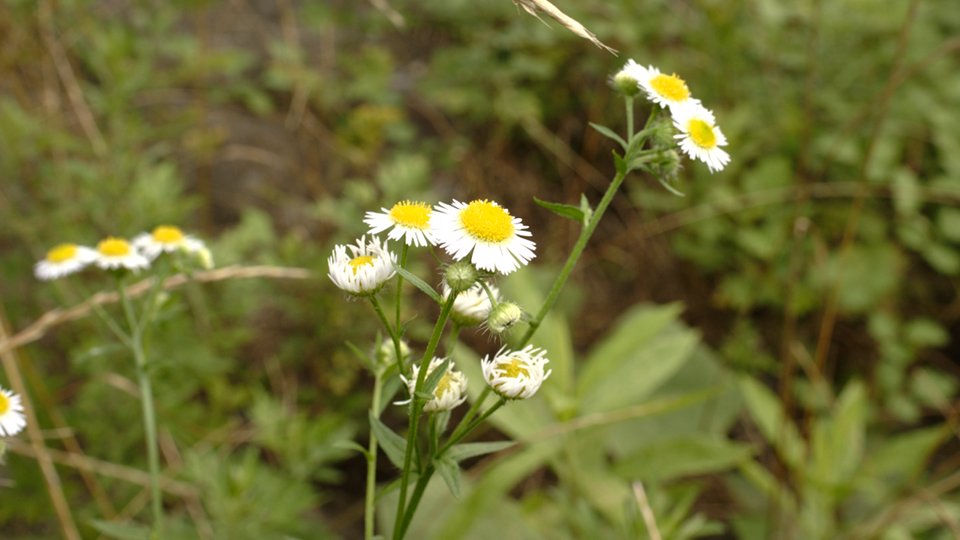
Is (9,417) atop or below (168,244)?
below

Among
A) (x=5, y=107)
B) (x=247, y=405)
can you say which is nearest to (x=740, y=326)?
(x=247, y=405)

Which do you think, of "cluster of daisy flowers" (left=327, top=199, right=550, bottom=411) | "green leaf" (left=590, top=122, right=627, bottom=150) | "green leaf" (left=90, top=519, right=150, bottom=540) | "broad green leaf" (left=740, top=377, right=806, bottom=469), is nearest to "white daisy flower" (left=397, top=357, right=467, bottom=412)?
"cluster of daisy flowers" (left=327, top=199, right=550, bottom=411)

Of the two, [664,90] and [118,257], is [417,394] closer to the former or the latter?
[664,90]

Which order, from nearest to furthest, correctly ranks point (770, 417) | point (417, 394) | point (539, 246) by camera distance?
point (417, 394) → point (770, 417) → point (539, 246)

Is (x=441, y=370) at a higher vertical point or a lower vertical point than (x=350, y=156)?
lower

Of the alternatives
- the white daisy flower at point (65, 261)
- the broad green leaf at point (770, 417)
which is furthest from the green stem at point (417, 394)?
the broad green leaf at point (770, 417)

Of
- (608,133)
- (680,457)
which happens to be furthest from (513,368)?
(680,457)

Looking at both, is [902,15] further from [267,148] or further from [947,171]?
[267,148]
